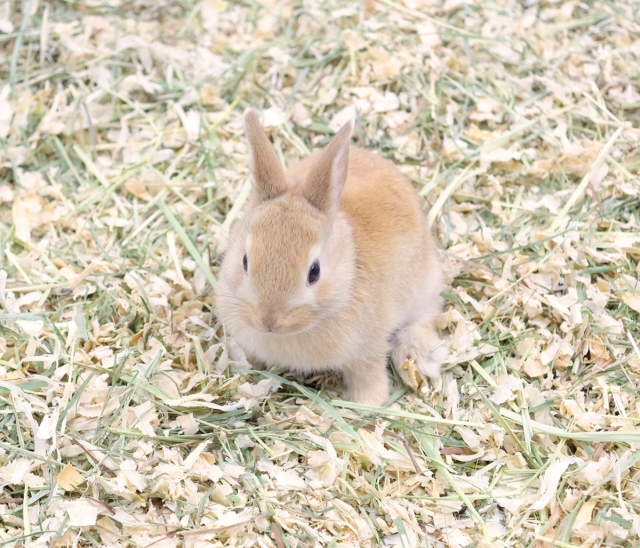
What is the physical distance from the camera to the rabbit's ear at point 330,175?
3.21 metres

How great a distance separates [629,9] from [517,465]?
3.77 m

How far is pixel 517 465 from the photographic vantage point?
3.38m

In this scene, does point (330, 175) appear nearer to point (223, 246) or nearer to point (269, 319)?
point (269, 319)

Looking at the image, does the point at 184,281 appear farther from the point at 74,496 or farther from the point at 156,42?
the point at 156,42

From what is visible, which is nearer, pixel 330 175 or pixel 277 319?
pixel 277 319

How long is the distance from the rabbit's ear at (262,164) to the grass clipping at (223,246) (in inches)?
34.1

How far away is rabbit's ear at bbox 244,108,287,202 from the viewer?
3.30 meters

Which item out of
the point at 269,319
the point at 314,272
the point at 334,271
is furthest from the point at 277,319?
the point at 334,271

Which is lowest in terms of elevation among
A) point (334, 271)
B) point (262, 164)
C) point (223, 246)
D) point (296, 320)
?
point (223, 246)

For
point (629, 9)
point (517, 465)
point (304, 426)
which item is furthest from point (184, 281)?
point (629, 9)

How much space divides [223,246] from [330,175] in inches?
48.1

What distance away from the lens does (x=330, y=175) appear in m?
3.24

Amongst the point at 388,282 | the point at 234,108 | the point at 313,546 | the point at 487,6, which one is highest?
the point at 487,6

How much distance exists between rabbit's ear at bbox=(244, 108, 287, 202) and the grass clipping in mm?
866
